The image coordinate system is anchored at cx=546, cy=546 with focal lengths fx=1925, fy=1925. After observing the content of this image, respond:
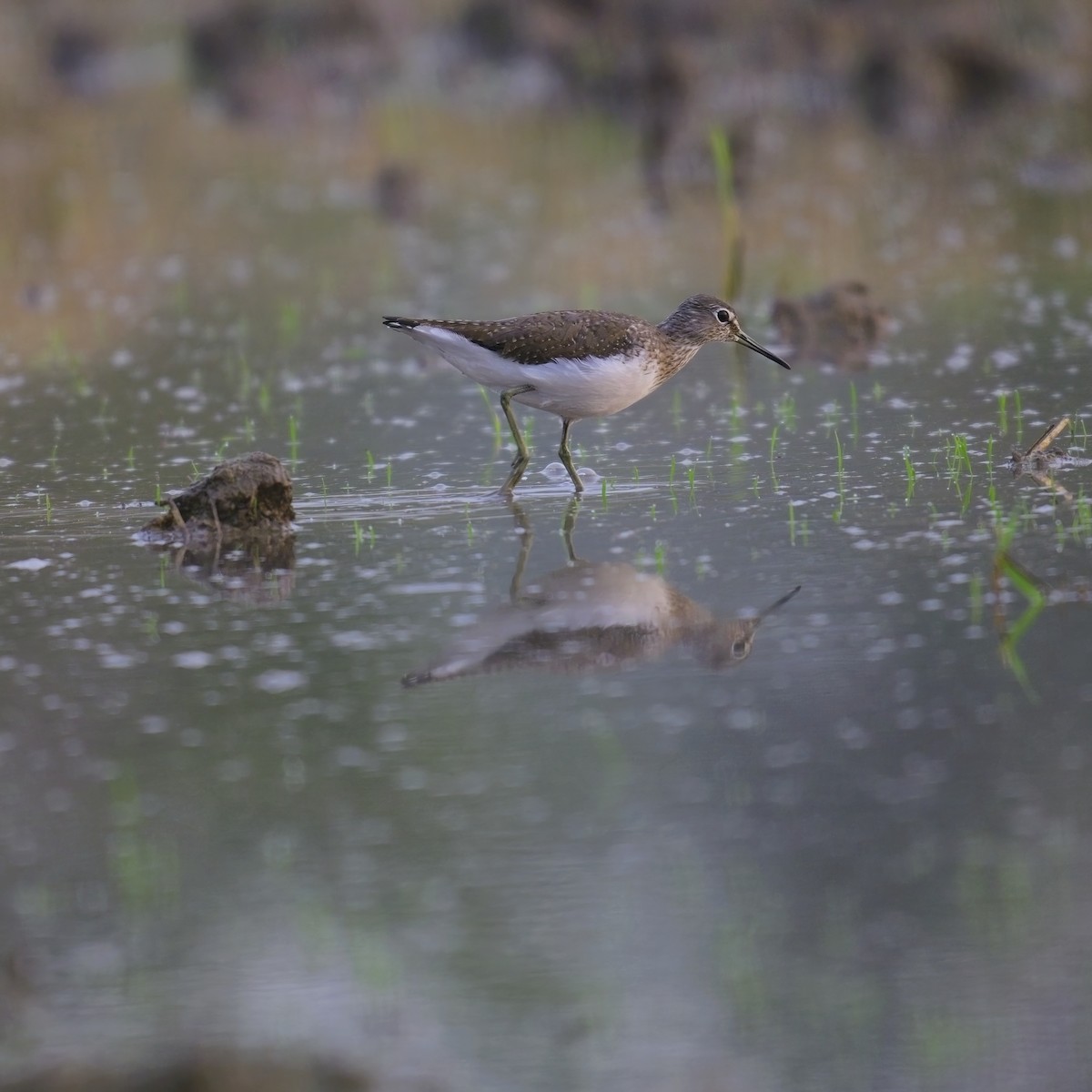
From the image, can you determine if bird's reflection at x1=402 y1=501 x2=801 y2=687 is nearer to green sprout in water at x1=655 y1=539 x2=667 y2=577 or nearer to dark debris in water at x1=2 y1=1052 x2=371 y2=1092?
green sprout in water at x1=655 y1=539 x2=667 y2=577

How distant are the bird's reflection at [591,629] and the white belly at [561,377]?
4.50 feet

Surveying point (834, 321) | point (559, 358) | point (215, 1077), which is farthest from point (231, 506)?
point (834, 321)

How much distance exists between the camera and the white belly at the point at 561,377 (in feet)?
30.5

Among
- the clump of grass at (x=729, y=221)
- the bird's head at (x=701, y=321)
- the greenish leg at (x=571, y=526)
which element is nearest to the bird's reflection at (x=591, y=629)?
the greenish leg at (x=571, y=526)

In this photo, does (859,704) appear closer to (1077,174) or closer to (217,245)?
(217,245)

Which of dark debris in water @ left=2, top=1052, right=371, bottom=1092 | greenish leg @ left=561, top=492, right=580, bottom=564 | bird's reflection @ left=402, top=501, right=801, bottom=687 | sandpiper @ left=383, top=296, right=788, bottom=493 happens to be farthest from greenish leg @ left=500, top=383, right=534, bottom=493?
dark debris in water @ left=2, top=1052, right=371, bottom=1092

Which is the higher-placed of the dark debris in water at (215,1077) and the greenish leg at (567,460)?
the dark debris in water at (215,1077)

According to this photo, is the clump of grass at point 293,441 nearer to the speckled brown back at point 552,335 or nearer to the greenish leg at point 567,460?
the speckled brown back at point 552,335

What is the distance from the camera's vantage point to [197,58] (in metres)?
32.7

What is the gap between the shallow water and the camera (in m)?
4.78

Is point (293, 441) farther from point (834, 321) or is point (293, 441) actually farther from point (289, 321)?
point (834, 321)

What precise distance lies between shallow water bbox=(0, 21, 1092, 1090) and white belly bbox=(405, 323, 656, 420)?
50cm

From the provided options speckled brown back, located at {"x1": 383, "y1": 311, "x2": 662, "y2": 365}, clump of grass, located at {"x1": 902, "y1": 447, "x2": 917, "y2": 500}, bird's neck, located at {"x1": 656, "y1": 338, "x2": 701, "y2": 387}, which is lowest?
clump of grass, located at {"x1": 902, "y1": 447, "x2": 917, "y2": 500}

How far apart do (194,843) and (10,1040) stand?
1.14 metres
